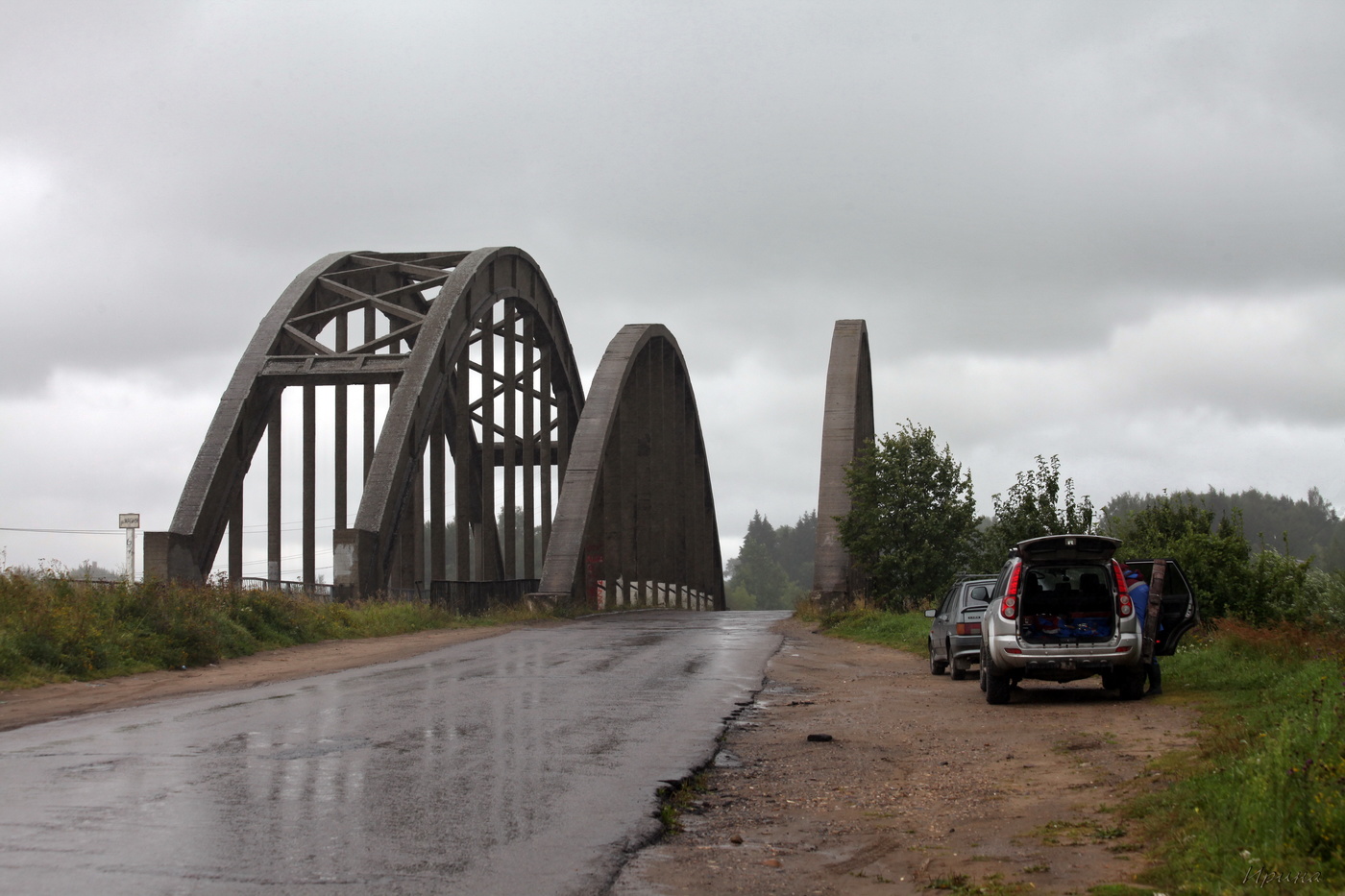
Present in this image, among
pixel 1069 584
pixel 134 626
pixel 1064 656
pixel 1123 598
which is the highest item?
pixel 1069 584

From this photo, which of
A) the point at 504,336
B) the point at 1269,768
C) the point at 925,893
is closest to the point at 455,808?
the point at 925,893

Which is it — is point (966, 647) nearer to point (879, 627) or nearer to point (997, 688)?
point (997, 688)

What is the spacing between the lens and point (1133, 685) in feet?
43.9

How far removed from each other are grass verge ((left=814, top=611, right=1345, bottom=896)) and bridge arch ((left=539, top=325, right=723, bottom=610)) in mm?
26551

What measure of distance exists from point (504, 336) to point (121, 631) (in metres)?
27.9

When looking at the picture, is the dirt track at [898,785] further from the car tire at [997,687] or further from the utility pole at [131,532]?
the utility pole at [131,532]

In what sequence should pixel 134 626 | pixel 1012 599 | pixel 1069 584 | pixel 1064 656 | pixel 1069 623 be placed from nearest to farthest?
1. pixel 1064 656
2. pixel 1012 599
3. pixel 1069 623
4. pixel 1069 584
5. pixel 134 626

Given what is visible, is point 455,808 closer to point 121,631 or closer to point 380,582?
point 121,631

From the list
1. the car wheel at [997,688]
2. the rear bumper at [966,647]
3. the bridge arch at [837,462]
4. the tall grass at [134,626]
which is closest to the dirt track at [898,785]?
the car wheel at [997,688]

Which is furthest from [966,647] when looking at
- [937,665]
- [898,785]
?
[898,785]

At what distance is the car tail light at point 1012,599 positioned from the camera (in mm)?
13367

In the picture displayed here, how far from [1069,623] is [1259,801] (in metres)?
8.16

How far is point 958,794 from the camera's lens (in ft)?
26.7

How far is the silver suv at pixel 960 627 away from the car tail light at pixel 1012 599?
257 cm
